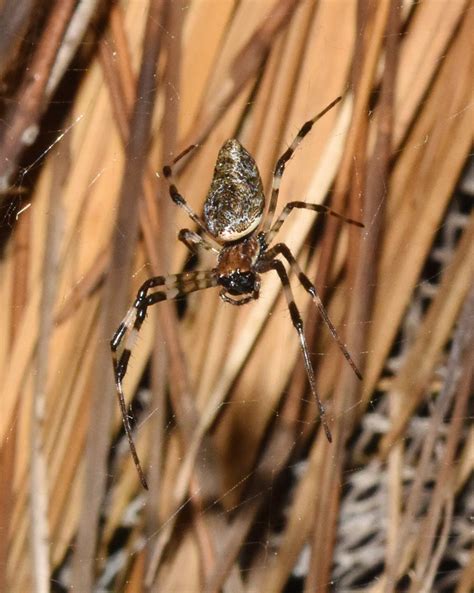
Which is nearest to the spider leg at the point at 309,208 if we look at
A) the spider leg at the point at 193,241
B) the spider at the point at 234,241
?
the spider at the point at 234,241

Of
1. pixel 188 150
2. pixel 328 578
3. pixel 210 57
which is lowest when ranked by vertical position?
pixel 328 578

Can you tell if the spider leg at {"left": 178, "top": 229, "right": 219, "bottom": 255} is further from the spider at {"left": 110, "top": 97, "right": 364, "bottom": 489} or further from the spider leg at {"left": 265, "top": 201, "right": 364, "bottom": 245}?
the spider leg at {"left": 265, "top": 201, "right": 364, "bottom": 245}

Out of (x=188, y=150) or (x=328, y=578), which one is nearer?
(x=188, y=150)

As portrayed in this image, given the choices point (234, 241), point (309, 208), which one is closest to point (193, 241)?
point (234, 241)

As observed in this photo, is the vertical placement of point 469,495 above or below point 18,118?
below

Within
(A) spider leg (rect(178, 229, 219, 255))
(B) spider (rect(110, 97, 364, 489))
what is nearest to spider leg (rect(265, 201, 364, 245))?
(B) spider (rect(110, 97, 364, 489))

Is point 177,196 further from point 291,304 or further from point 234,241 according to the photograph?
point 291,304

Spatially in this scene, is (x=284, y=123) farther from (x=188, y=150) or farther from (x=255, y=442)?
Result: (x=255, y=442)

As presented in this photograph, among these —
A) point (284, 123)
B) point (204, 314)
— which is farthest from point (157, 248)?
point (284, 123)
